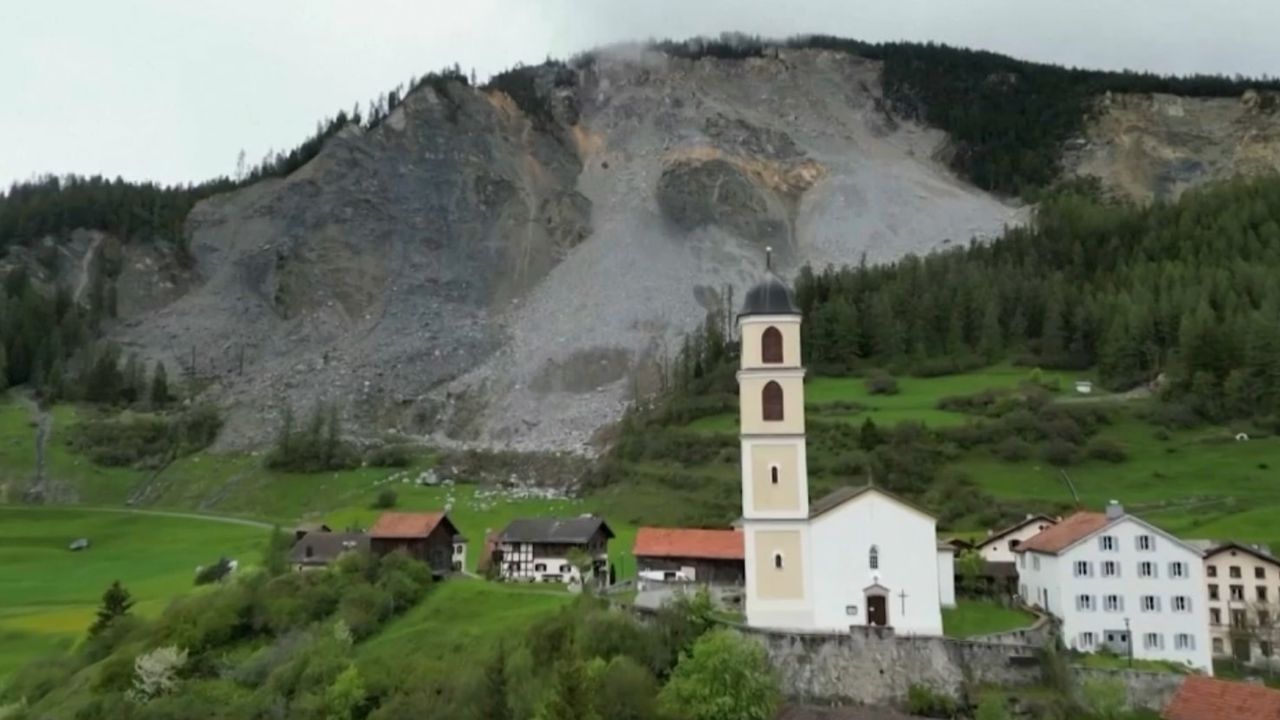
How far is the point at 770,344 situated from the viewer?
40438 millimetres

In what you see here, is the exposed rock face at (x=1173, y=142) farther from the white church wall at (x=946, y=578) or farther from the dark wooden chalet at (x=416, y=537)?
the dark wooden chalet at (x=416, y=537)

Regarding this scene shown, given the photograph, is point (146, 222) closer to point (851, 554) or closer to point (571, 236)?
point (571, 236)

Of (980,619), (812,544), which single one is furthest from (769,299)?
(980,619)

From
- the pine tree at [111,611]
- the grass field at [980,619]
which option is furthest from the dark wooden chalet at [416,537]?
the grass field at [980,619]

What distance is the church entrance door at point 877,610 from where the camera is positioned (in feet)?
123

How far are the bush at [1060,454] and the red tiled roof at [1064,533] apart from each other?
31882 mm

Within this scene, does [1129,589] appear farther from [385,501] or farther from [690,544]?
[385,501]

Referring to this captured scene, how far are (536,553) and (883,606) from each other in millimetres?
22292

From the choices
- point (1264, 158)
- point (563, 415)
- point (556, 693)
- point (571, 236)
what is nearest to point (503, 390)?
point (563, 415)

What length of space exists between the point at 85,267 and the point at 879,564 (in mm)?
149041

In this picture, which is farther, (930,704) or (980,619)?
(980,619)

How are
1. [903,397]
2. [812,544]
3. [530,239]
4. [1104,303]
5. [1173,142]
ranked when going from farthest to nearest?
[1173,142], [530,239], [1104,303], [903,397], [812,544]

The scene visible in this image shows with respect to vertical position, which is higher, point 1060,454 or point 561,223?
point 561,223

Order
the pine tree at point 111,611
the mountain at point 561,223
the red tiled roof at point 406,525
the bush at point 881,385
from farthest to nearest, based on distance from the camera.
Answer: the mountain at point 561,223 → the bush at point 881,385 → the red tiled roof at point 406,525 → the pine tree at point 111,611
